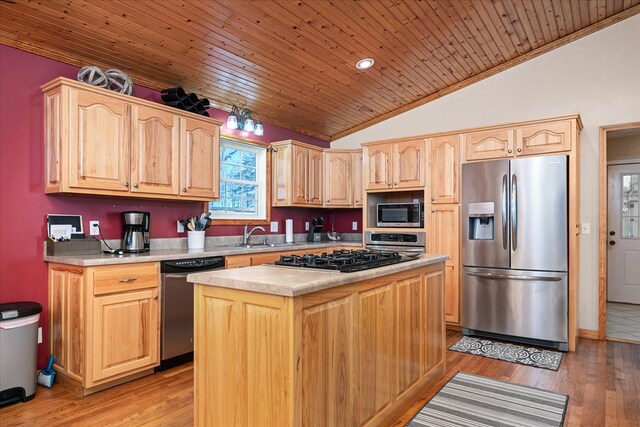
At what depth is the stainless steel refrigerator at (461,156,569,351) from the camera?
12.1 ft

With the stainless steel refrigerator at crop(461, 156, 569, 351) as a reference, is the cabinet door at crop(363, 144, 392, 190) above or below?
above

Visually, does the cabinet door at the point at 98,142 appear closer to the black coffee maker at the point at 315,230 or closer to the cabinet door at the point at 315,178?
the cabinet door at the point at 315,178

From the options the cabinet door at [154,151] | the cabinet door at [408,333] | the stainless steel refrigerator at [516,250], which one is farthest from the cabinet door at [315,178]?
the cabinet door at [408,333]

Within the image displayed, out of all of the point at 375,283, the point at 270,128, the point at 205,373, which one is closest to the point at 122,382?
the point at 205,373

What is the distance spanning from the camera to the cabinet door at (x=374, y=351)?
2.04 meters

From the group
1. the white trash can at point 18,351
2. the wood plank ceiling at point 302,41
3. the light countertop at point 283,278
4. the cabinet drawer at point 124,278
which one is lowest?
the white trash can at point 18,351

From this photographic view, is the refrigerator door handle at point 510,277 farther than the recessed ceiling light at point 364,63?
No

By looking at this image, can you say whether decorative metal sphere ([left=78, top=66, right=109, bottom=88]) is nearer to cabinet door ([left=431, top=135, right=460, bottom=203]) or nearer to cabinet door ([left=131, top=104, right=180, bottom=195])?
cabinet door ([left=131, top=104, right=180, bottom=195])

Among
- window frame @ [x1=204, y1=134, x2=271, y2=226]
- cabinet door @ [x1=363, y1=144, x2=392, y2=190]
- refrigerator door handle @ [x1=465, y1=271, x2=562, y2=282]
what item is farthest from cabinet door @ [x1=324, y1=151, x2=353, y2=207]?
refrigerator door handle @ [x1=465, y1=271, x2=562, y2=282]

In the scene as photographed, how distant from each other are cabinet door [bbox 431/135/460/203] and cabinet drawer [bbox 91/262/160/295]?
298cm

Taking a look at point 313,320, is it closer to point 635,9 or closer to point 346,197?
point 346,197

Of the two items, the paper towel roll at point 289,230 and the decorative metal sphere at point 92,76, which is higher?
the decorative metal sphere at point 92,76

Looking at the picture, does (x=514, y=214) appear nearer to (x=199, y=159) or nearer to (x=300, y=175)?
(x=300, y=175)

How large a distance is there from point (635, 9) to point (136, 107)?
483 cm
